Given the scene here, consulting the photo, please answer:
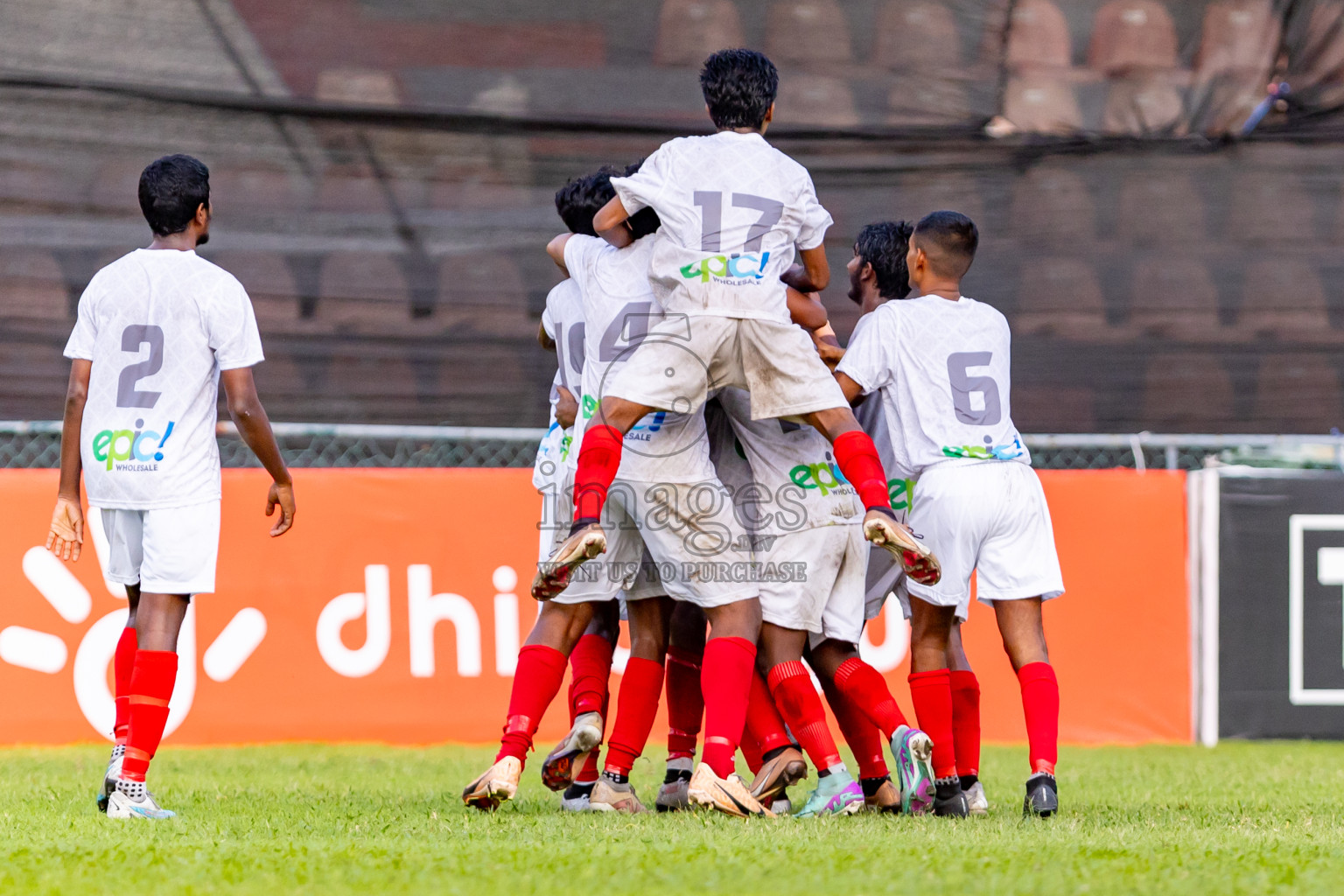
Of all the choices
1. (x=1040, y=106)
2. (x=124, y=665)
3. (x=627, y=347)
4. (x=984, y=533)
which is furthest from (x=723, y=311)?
(x=1040, y=106)

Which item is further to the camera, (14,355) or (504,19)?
(504,19)

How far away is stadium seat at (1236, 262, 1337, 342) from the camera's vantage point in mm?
7270

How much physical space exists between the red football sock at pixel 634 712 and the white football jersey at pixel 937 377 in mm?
1003

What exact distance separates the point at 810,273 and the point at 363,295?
3161 millimetres

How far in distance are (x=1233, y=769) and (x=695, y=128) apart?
391cm

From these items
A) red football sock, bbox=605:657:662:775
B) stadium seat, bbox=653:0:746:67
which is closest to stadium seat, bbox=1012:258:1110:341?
stadium seat, bbox=653:0:746:67

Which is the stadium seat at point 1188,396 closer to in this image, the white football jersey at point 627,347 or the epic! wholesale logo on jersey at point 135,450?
the white football jersey at point 627,347

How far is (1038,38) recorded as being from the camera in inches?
300

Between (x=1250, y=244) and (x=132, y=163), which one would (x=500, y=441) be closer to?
(x=132, y=163)

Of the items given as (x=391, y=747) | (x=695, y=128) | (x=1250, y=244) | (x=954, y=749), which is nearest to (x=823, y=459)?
(x=954, y=749)

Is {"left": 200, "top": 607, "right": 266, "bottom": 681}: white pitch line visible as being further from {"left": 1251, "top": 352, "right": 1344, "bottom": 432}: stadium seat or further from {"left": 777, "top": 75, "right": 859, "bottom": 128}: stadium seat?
{"left": 1251, "top": 352, "right": 1344, "bottom": 432}: stadium seat

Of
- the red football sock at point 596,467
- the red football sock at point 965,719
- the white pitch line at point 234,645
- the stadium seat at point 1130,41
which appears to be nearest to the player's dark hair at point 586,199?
the red football sock at point 596,467

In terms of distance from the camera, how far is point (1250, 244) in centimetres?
732

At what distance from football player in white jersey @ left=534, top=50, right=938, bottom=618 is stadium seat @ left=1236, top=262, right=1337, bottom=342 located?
381 centimetres
